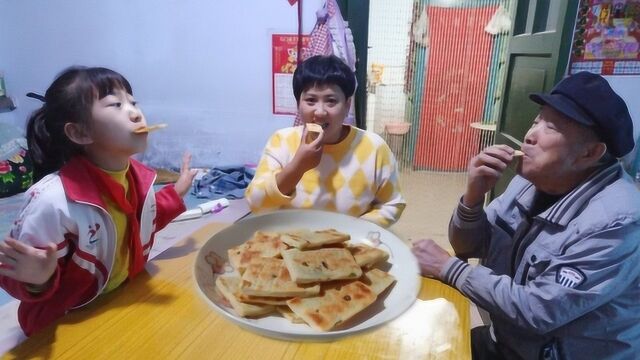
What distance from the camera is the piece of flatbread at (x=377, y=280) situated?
66cm

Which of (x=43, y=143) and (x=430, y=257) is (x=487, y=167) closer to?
(x=430, y=257)

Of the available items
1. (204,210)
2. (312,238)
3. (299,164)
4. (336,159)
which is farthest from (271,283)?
(204,210)

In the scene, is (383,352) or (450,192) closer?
(383,352)

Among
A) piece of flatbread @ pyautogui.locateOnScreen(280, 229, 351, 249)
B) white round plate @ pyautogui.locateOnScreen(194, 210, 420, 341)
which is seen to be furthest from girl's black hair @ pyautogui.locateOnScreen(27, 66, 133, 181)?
piece of flatbread @ pyautogui.locateOnScreen(280, 229, 351, 249)

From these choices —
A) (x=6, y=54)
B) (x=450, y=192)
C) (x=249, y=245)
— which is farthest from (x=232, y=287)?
(x=450, y=192)

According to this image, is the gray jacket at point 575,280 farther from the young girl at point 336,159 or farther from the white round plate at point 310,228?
the young girl at point 336,159

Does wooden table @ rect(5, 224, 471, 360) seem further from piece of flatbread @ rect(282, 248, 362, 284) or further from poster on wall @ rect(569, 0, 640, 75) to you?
poster on wall @ rect(569, 0, 640, 75)

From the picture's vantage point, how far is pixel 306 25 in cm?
194

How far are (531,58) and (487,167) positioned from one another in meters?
1.32

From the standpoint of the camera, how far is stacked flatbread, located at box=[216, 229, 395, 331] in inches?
23.5

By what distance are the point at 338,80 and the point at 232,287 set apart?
674 millimetres

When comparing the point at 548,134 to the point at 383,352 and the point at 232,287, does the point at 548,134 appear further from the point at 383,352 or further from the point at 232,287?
the point at 232,287

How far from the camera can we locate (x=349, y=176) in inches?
44.5

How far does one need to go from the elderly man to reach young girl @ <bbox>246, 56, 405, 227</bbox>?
26cm
